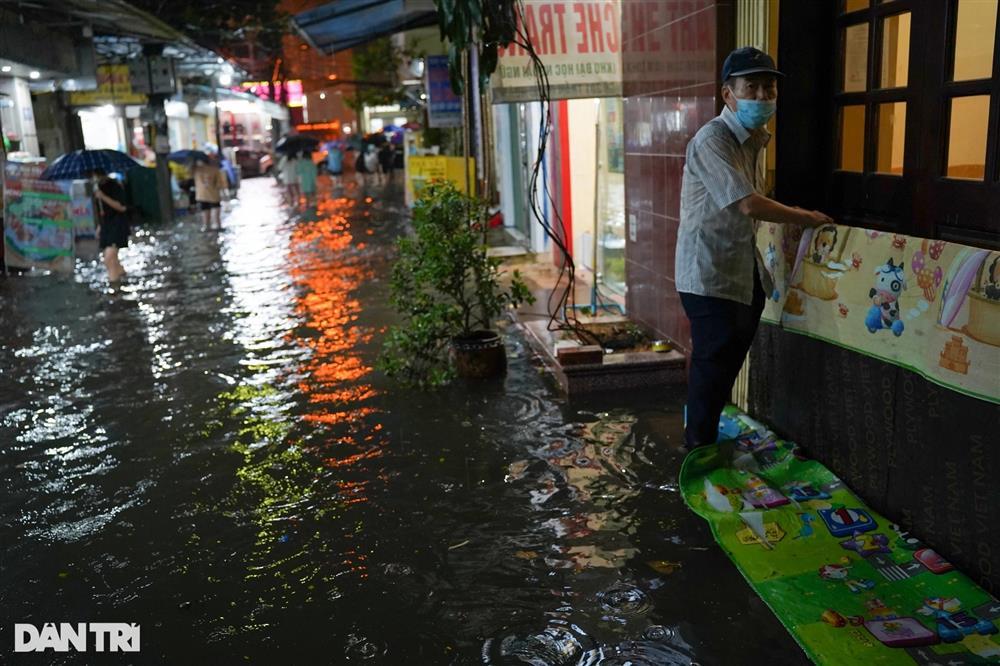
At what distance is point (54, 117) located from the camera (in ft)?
77.6

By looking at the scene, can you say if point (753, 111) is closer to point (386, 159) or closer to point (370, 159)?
point (386, 159)

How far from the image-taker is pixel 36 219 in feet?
42.6

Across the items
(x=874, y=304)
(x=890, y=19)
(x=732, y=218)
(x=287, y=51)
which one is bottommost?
(x=874, y=304)

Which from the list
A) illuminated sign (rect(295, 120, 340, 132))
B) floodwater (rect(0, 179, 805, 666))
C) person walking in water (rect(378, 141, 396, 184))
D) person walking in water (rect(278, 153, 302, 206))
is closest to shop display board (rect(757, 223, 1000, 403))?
floodwater (rect(0, 179, 805, 666))

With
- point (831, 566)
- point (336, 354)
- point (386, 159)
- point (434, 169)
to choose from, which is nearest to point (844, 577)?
point (831, 566)

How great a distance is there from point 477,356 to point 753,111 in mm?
3286

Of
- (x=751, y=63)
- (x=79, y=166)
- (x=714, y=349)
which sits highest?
(x=751, y=63)

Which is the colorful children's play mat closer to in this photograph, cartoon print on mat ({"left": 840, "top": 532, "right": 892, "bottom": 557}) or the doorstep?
cartoon print on mat ({"left": 840, "top": 532, "right": 892, "bottom": 557})

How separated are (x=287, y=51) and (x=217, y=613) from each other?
44.6 metres

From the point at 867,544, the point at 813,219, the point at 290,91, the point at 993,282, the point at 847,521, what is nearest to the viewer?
the point at 993,282

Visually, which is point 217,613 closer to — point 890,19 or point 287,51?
point 890,19

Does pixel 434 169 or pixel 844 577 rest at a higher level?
pixel 434 169

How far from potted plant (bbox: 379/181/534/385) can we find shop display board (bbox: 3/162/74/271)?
26.6 feet

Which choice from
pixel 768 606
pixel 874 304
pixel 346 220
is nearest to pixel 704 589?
pixel 768 606
